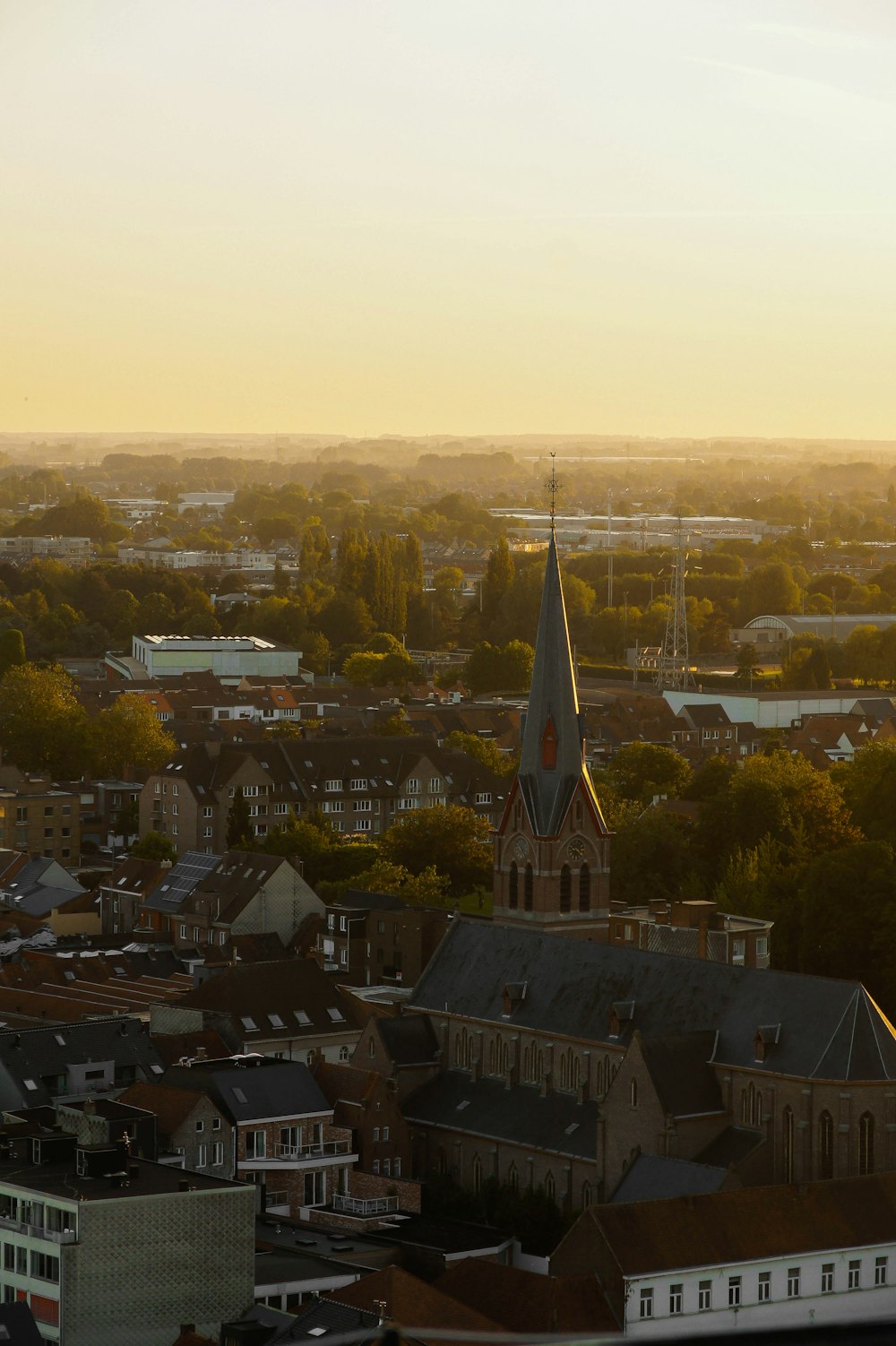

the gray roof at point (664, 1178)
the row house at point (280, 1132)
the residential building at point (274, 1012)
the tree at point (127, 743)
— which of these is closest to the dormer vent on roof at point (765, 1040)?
the gray roof at point (664, 1178)

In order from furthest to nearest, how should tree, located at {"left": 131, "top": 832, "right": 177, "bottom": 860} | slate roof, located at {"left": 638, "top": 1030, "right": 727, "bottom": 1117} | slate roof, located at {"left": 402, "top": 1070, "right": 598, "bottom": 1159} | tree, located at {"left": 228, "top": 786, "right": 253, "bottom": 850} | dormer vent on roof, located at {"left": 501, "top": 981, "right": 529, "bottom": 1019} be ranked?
tree, located at {"left": 228, "top": 786, "right": 253, "bottom": 850} → tree, located at {"left": 131, "top": 832, "right": 177, "bottom": 860} → dormer vent on roof, located at {"left": 501, "top": 981, "right": 529, "bottom": 1019} → slate roof, located at {"left": 402, "top": 1070, "right": 598, "bottom": 1159} → slate roof, located at {"left": 638, "top": 1030, "right": 727, "bottom": 1117}

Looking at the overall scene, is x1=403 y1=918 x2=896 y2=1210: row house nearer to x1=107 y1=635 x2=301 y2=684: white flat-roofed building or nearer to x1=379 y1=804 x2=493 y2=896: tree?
x1=379 y1=804 x2=493 y2=896: tree

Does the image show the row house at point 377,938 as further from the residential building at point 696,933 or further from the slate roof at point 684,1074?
the slate roof at point 684,1074

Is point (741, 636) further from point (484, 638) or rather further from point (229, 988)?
point (229, 988)

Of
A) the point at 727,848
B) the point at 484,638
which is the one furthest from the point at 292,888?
the point at 484,638

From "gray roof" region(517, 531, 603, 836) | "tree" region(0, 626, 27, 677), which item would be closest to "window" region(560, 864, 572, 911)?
"gray roof" region(517, 531, 603, 836)

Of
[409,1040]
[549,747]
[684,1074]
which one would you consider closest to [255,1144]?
[409,1040]

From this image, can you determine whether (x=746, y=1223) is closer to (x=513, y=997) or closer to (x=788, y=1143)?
(x=788, y=1143)

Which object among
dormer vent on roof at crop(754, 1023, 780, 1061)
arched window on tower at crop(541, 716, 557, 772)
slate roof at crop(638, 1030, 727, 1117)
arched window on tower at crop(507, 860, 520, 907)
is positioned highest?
arched window on tower at crop(541, 716, 557, 772)
